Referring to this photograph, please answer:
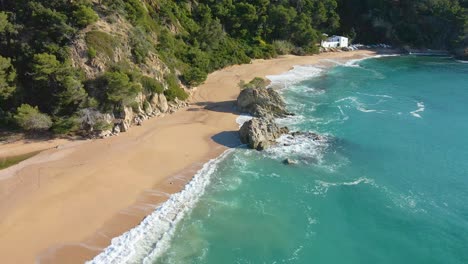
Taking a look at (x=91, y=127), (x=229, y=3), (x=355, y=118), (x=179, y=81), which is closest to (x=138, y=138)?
(x=91, y=127)

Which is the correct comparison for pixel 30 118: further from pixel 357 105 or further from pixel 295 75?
pixel 295 75

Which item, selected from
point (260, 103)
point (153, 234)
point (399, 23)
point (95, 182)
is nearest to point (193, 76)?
point (260, 103)

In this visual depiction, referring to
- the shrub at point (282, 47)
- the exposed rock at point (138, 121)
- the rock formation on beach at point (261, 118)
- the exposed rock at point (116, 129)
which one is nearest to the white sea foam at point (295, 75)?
the shrub at point (282, 47)

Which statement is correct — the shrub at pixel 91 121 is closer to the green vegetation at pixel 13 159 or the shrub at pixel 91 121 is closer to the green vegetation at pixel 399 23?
the green vegetation at pixel 13 159

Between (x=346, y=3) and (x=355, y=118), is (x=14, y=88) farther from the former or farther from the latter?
(x=346, y=3)

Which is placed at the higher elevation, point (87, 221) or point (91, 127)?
point (91, 127)

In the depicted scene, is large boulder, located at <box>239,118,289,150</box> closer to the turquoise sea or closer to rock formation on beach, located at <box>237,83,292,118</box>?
the turquoise sea

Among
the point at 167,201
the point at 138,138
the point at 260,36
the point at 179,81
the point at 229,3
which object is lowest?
the point at 167,201
